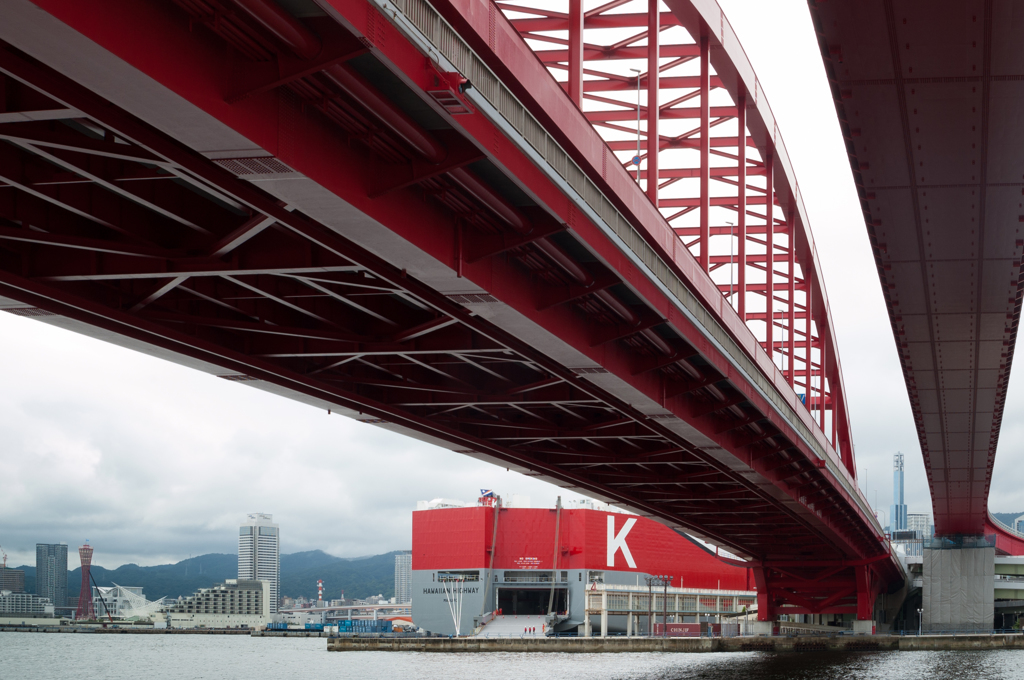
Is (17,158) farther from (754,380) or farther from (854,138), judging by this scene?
(754,380)

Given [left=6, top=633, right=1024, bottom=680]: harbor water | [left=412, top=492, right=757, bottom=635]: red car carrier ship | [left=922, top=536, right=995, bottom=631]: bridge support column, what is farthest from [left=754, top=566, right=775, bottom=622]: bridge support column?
[left=412, top=492, right=757, bottom=635]: red car carrier ship

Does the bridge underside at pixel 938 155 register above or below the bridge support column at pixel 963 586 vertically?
above

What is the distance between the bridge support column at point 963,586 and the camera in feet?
326

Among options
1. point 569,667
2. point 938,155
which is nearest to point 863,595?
point 569,667

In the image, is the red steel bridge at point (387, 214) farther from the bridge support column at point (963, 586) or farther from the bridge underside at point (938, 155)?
the bridge support column at point (963, 586)

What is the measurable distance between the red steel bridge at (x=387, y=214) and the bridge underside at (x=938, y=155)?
0.96 metres

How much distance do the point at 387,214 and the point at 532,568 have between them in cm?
11540

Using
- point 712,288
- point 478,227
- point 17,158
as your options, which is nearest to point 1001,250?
point 712,288

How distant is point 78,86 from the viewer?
476 inches

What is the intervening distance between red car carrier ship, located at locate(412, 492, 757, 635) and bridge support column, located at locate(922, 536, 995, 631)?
32424mm

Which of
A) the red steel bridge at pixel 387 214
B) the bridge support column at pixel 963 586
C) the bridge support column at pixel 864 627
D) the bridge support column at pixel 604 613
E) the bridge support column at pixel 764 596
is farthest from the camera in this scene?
the bridge support column at pixel 604 613

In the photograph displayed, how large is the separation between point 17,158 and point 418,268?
19.3ft

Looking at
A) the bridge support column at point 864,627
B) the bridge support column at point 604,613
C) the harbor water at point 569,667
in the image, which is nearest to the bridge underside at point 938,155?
the harbor water at point 569,667

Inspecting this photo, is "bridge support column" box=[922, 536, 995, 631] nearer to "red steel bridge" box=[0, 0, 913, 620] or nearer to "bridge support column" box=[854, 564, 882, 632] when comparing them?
"bridge support column" box=[854, 564, 882, 632]
